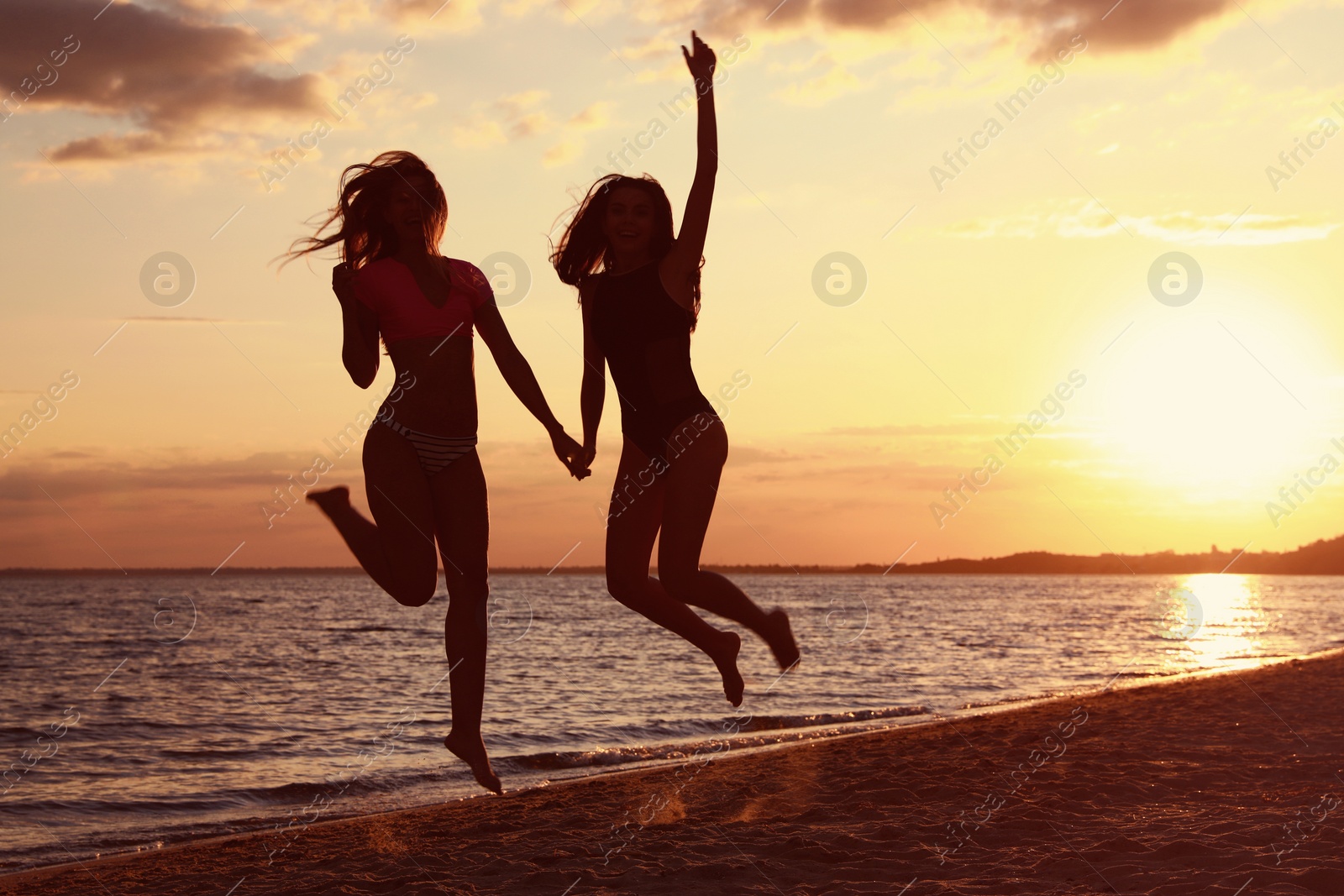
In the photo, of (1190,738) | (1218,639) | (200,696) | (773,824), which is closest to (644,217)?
(773,824)

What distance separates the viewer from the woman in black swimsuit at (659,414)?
15.5ft

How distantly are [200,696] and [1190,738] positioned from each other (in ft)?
77.1

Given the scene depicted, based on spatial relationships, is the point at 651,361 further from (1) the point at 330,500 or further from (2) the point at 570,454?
(1) the point at 330,500

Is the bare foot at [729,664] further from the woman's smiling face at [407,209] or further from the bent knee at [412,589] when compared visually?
the woman's smiling face at [407,209]

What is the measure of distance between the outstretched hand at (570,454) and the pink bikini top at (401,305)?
0.57 metres

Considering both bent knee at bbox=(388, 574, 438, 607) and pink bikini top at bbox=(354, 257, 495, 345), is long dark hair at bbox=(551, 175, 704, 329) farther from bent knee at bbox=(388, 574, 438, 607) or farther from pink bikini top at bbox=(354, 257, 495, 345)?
bent knee at bbox=(388, 574, 438, 607)

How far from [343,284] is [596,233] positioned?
1334 millimetres

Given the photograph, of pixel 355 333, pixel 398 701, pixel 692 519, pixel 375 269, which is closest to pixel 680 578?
pixel 692 519

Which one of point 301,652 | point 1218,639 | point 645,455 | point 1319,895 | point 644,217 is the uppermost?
point 644,217

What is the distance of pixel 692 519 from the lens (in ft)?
15.6

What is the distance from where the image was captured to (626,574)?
4.85m

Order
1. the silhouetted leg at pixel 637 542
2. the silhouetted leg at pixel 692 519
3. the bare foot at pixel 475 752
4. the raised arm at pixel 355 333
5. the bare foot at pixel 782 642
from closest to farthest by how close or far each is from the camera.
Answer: the raised arm at pixel 355 333 < the bare foot at pixel 475 752 < the silhouetted leg at pixel 692 519 < the silhouetted leg at pixel 637 542 < the bare foot at pixel 782 642

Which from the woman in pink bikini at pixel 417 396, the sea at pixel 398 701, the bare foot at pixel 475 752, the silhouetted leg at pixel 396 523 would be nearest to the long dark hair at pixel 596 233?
the woman in pink bikini at pixel 417 396

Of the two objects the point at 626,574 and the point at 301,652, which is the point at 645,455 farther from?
the point at 301,652
